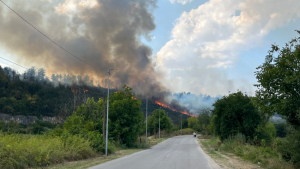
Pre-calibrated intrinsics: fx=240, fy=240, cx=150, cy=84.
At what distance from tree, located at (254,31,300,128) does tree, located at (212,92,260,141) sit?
15153mm

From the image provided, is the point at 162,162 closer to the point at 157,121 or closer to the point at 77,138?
the point at 77,138

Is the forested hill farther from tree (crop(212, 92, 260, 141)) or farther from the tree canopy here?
tree (crop(212, 92, 260, 141))

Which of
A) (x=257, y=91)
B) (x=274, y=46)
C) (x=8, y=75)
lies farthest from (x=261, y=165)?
(x=8, y=75)

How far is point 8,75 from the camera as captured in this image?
92500 mm

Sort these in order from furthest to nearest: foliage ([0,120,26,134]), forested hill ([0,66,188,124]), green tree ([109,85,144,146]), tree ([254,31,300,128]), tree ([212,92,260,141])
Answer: forested hill ([0,66,188,124]), green tree ([109,85,144,146]), tree ([212,92,260,141]), foliage ([0,120,26,134]), tree ([254,31,300,128])

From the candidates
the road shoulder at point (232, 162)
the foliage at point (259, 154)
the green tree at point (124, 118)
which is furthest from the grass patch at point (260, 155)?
the green tree at point (124, 118)

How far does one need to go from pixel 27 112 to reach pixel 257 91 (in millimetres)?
80498

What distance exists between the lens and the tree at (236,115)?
97.8ft

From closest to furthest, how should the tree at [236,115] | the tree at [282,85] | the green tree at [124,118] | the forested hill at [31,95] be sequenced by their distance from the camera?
the tree at [282,85] → the tree at [236,115] → the green tree at [124,118] → the forested hill at [31,95]

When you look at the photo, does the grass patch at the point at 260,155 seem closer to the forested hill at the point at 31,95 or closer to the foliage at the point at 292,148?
the foliage at the point at 292,148

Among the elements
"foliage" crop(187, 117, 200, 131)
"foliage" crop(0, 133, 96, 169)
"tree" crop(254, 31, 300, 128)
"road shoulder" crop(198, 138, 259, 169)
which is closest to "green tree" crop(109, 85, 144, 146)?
"foliage" crop(0, 133, 96, 169)

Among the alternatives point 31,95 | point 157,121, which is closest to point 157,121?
point 157,121

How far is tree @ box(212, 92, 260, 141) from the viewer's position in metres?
29.8

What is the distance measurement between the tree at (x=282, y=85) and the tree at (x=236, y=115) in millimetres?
15153
